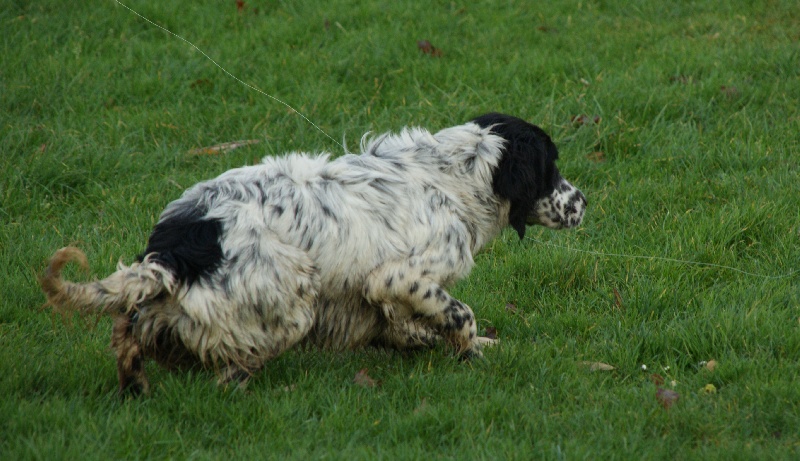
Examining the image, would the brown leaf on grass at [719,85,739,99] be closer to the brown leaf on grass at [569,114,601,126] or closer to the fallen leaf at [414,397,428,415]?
the brown leaf on grass at [569,114,601,126]

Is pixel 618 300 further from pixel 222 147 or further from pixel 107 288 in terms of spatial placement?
pixel 222 147

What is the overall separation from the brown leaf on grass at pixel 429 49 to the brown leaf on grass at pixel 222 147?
6.75 ft

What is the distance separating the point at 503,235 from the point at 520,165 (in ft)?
5.25

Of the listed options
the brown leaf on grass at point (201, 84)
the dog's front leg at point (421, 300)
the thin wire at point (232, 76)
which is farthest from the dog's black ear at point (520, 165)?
the brown leaf on grass at point (201, 84)

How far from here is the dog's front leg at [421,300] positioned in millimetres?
4613

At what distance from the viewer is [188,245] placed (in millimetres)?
4270

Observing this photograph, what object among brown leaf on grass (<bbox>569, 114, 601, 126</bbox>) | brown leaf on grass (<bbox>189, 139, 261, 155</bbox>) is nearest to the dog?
brown leaf on grass (<bbox>569, 114, 601, 126</bbox>)

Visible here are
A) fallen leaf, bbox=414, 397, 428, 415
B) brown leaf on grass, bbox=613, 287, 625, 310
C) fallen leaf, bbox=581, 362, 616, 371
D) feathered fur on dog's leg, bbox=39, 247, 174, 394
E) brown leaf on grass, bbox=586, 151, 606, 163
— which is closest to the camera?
feathered fur on dog's leg, bbox=39, 247, 174, 394

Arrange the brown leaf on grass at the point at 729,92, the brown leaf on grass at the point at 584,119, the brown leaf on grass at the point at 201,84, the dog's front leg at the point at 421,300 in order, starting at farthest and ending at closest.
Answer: the brown leaf on grass at the point at 201,84, the brown leaf on grass at the point at 729,92, the brown leaf on grass at the point at 584,119, the dog's front leg at the point at 421,300

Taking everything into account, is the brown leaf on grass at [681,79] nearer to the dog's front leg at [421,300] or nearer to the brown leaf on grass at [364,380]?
the dog's front leg at [421,300]

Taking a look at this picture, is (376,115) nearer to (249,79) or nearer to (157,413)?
(249,79)

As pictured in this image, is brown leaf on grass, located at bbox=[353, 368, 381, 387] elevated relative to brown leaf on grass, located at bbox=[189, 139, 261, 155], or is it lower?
elevated

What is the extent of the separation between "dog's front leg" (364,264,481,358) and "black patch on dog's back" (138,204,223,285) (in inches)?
31.2

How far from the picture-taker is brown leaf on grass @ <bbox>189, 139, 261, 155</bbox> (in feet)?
25.2
